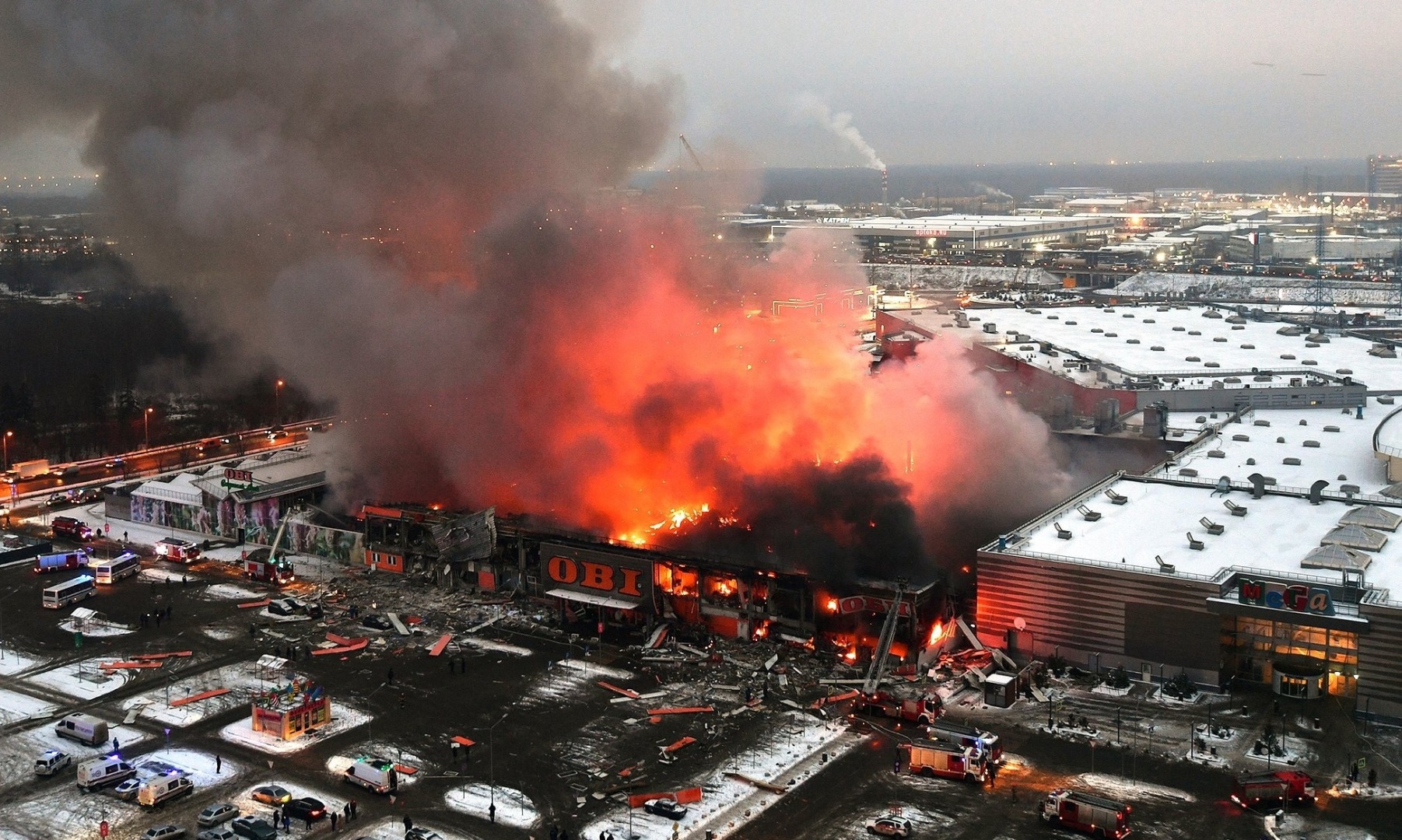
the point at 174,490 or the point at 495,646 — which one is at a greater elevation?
the point at 174,490

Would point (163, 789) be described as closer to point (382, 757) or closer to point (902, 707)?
point (382, 757)

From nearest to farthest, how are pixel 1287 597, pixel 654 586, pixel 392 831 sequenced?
1. pixel 392 831
2. pixel 1287 597
3. pixel 654 586

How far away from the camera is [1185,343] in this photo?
6800 centimetres

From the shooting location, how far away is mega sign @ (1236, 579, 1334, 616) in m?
30.2

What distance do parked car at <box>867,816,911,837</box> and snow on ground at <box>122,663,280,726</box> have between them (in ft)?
52.6

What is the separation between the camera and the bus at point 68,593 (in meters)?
39.7

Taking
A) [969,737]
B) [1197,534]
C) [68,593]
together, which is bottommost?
[969,737]

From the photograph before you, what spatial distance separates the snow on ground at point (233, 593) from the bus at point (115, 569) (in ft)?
10.9

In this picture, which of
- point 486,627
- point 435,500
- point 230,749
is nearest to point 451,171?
point 435,500

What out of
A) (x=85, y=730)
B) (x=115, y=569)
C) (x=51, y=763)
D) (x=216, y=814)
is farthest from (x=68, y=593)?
(x=216, y=814)

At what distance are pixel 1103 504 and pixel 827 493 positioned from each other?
338 inches

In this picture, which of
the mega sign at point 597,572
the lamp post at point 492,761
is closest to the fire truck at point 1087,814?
the lamp post at point 492,761

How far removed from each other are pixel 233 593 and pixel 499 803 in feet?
61.6

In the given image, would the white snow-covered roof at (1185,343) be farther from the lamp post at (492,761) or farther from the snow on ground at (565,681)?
the lamp post at (492,761)
